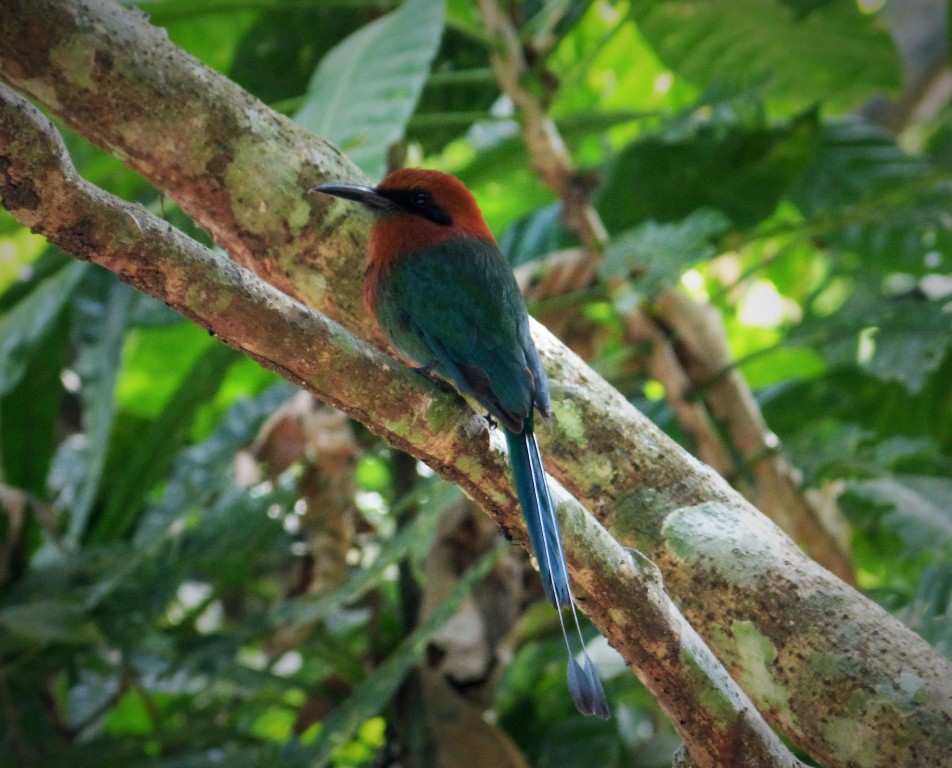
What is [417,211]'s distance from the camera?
207 cm

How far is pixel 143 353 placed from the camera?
3.97 metres

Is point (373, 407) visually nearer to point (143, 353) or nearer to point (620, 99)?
point (143, 353)

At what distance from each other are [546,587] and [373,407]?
0.32m

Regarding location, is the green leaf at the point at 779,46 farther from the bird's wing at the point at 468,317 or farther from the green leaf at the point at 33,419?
the green leaf at the point at 33,419

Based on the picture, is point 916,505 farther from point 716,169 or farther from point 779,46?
point 779,46

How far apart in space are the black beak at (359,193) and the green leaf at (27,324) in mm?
941

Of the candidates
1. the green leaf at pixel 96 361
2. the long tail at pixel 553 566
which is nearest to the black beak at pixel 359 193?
the long tail at pixel 553 566

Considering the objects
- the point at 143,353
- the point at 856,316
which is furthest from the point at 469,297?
the point at 143,353

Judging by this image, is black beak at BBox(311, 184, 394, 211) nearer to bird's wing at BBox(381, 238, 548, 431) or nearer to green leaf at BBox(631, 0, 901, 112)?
bird's wing at BBox(381, 238, 548, 431)

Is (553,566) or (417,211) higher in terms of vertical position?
(417,211)

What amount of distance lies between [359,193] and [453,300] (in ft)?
0.85

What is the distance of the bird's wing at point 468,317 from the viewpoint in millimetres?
1707

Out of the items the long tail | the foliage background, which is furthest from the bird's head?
the long tail

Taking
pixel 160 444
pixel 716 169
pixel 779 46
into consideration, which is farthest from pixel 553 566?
pixel 779 46
